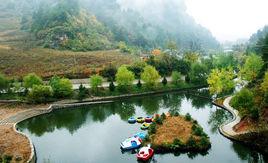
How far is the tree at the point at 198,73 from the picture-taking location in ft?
342

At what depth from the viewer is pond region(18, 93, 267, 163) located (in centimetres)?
5022

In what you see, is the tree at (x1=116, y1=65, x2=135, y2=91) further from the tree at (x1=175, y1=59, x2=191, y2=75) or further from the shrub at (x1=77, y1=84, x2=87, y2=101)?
the tree at (x1=175, y1=59, x2=191, y2=75)

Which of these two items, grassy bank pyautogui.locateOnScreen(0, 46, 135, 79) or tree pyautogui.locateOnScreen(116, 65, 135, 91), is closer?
tree pyautogui.locateOnScreen(116, 65, 135, 91)

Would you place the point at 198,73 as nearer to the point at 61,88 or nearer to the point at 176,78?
the point at 176,78

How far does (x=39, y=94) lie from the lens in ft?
274

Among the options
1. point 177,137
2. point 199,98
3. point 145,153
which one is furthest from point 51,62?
point 145,153

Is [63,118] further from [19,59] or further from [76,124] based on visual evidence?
[19,59]

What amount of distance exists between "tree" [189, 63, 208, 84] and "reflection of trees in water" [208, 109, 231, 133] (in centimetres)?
2947

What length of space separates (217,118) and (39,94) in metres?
42.4

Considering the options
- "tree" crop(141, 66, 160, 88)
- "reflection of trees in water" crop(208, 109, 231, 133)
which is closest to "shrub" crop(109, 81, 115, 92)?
"tree" crop(141, 66, 160, 88)

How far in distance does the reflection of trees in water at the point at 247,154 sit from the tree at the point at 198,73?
2078 inches

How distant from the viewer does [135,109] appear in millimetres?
82062

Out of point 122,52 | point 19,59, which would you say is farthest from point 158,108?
point 122,52

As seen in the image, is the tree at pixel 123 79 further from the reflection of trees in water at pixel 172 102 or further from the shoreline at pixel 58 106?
the reflection of trees in water at pixel 172 102
